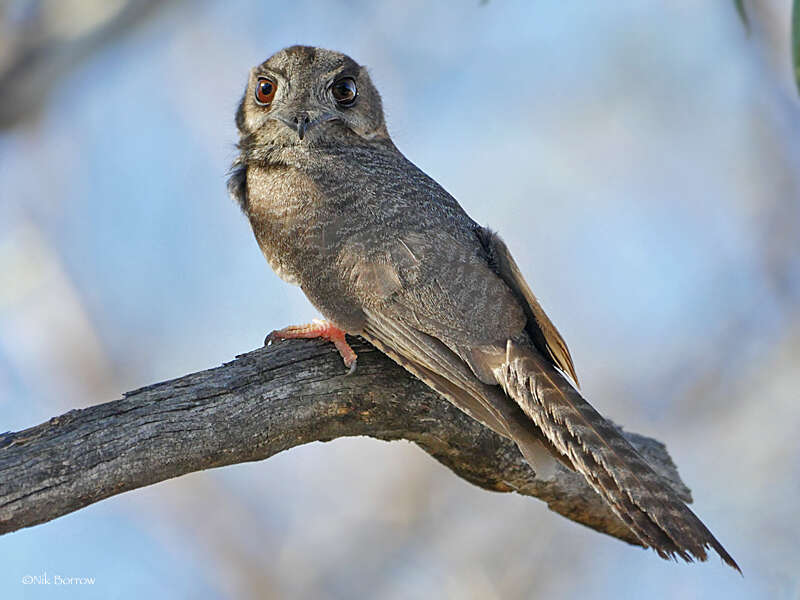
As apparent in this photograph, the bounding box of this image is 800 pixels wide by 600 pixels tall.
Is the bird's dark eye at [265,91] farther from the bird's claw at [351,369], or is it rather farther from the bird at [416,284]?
the bird's claw at [351,369]

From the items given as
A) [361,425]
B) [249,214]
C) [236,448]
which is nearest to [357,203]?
[249,214]

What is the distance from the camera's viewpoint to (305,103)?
191 inches

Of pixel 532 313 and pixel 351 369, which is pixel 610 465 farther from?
pixel 351 369

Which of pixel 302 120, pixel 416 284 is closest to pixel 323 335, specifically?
pixel 416 284

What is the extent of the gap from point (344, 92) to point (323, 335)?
5.45ft

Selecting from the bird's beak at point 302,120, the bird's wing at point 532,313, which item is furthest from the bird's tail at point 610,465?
the bird's beak at point 302,120

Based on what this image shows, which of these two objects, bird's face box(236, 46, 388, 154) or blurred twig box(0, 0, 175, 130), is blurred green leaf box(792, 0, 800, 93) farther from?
blurred twig box(0, 0, 175, 130)

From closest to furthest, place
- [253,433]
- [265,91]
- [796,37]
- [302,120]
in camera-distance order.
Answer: [796,37] → [253,433] → [302,120] → [265,91]

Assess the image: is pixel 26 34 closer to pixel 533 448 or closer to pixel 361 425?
pixel 361 425

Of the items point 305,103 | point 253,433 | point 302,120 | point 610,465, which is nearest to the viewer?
point 610,465

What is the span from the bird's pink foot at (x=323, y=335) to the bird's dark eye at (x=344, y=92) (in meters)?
1.50

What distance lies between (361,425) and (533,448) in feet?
2.63

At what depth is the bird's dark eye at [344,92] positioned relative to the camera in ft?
16.6

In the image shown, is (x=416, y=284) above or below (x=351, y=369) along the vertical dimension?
above
